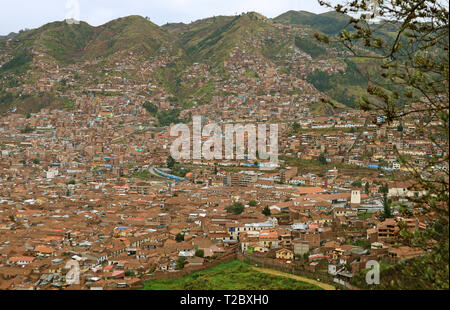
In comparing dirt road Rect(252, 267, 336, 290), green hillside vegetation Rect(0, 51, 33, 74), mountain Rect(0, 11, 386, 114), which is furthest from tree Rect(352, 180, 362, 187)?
green hillside vegetation Rect(0, 51, 33, 74)

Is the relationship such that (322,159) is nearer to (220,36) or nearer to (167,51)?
(167,51)

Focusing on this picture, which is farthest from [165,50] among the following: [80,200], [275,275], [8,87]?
[275,275]

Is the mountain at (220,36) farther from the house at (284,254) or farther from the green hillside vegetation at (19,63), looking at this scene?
A: the house at (284,254)

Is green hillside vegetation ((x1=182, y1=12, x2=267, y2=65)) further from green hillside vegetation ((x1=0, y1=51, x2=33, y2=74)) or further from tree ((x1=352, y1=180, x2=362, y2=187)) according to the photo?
tree ((x1=352, y1=180, x2=362, y2=187))

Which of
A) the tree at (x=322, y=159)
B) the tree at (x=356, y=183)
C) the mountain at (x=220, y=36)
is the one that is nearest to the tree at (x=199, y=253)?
the tree at (x=356, y=183)

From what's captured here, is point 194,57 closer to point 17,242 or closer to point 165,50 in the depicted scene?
point 165,50

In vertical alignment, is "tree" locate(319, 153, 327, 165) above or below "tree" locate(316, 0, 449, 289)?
below
